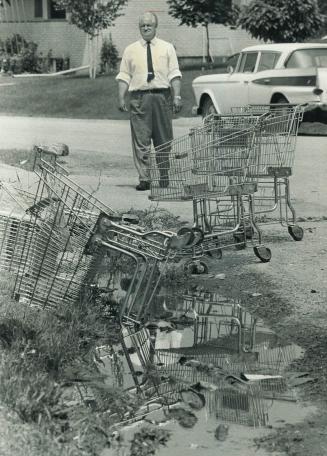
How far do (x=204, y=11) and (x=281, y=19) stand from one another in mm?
4925

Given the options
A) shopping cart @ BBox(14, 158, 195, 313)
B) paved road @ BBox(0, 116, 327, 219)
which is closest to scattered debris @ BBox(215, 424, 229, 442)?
shopping cart @ BBox(14, 158, 195, 313)

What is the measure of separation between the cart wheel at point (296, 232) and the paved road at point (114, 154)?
165 cm

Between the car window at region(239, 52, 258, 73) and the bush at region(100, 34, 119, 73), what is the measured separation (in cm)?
1922

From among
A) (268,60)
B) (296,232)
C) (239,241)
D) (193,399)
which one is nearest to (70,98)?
(268,60)

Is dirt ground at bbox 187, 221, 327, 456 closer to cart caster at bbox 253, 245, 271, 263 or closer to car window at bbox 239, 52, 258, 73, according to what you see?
cart caster at bbox 253, 245, 271, 263

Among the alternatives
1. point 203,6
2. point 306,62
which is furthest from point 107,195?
point 203,6

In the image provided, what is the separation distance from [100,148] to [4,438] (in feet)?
52.3

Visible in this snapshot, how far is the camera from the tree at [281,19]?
33.9 meters

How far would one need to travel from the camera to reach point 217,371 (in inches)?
243

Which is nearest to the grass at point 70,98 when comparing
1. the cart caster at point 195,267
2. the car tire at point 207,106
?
the car tire at point 207,106

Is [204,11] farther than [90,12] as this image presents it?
Yes

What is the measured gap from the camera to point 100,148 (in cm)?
2038

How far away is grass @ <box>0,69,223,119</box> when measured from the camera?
97.9 feet

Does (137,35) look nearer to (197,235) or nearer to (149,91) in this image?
(149,91)
